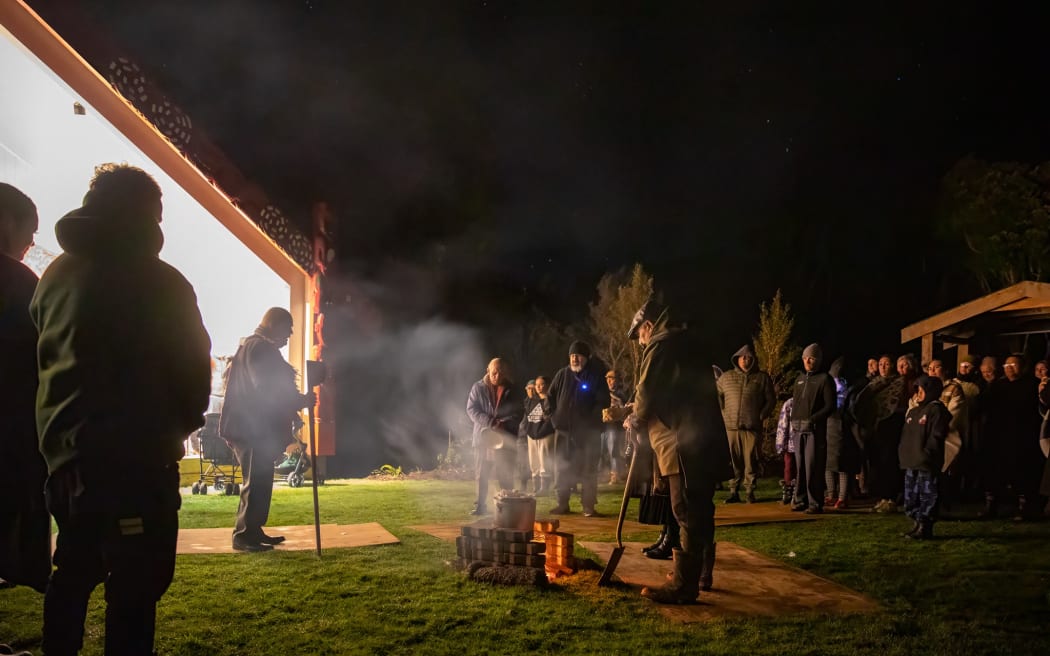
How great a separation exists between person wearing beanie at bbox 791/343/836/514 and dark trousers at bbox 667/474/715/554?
474cm

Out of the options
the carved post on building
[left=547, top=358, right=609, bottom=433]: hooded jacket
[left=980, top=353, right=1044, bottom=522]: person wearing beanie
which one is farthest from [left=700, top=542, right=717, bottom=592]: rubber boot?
the carved post on building

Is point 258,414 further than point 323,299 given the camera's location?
No

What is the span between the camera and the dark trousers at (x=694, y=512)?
4934 millimetres

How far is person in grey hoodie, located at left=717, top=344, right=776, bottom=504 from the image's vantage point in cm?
1032

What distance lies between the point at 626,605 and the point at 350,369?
10538 mm

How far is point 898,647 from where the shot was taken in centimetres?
413

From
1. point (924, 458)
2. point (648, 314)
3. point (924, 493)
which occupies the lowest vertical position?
point (924, 493)

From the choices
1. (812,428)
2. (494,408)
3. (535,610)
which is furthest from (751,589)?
(812,428)

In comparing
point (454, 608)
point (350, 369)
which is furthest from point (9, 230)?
point (350, 369)

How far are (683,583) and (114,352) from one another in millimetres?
3674

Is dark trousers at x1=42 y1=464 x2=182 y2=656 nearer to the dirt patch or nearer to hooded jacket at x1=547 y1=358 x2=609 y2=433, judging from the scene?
the dirt patch

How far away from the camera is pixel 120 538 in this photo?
104 inches

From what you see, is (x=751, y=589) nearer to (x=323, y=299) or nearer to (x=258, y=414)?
(x=258, y=414)

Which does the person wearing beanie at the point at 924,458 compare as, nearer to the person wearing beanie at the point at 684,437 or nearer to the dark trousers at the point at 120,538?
the person wearing beanie at the point at 684,437
